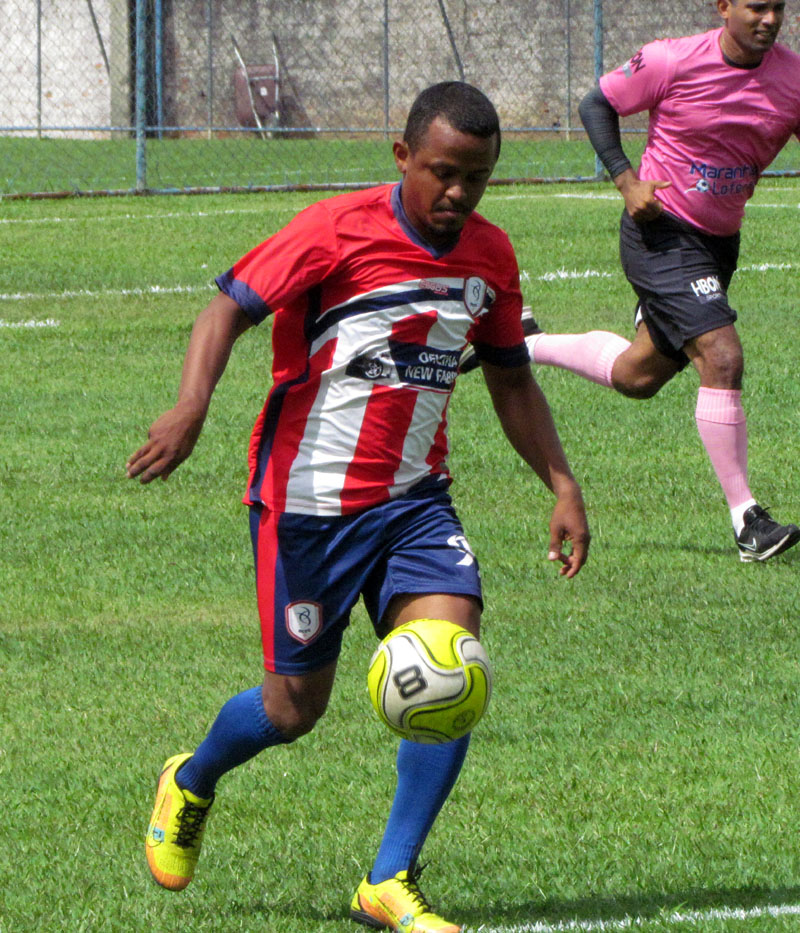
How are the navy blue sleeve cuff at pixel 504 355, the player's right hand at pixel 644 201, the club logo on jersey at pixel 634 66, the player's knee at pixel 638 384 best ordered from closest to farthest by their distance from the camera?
the navy blue sleeve cuff at pixel 504 355 → the player's right hand at pixel 644 201 → the club logo on jersey at pixel 634 66 → the player's knee at pixel 638 384

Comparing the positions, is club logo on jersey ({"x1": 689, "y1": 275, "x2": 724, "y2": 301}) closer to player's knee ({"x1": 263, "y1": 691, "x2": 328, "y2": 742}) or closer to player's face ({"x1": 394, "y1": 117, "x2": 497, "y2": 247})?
player's face ({"x1": 394, "y1": 117, "x2": 497, "y2": 247})

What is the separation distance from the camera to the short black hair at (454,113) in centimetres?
396

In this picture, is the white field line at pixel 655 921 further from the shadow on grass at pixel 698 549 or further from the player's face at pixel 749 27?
the player's face at pixel 749 27

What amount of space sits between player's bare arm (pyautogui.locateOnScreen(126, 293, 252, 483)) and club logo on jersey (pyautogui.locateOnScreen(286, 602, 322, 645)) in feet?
1.54

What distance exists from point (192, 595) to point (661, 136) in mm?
2863

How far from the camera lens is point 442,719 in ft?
12.4

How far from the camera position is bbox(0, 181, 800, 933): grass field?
162 inches

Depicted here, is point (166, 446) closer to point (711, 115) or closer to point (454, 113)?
point (454, 113)

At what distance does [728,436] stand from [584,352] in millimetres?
1538

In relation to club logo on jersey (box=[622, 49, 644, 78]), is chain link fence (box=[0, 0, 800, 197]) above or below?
below

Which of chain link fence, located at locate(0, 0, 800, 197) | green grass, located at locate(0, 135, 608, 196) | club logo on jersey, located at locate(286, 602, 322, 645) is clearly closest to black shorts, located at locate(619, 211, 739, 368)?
club logo on jersey, located at locate(286, 602, 322, 645)

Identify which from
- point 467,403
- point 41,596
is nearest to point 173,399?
point 467,403

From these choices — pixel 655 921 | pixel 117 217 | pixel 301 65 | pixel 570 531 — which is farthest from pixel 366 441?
pixel 301 65

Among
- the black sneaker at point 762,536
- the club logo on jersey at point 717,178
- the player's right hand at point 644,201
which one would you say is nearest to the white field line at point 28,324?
the player's right hand at point 644,201
